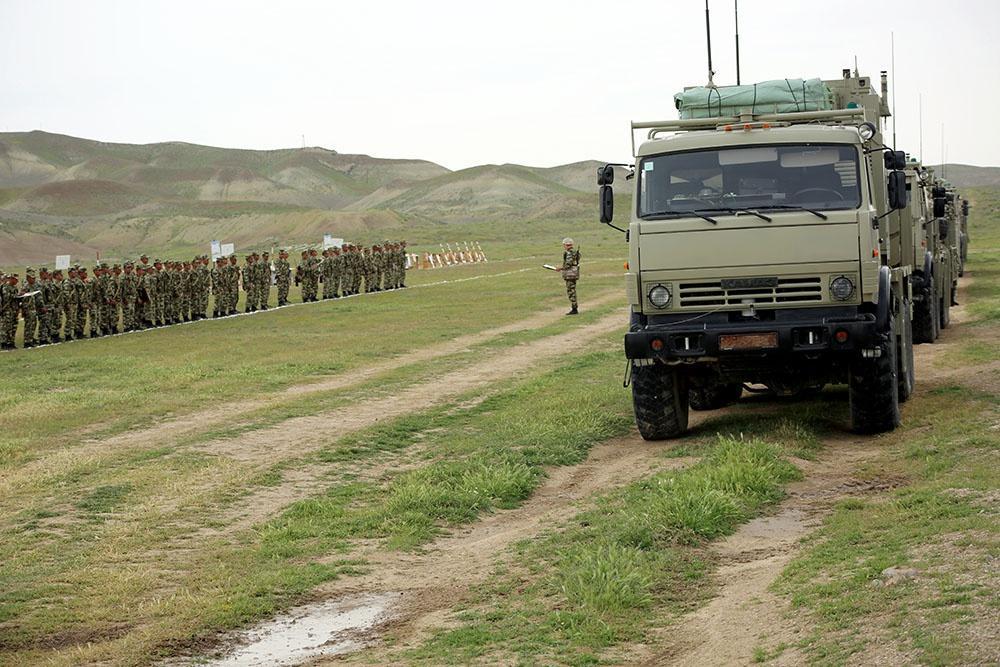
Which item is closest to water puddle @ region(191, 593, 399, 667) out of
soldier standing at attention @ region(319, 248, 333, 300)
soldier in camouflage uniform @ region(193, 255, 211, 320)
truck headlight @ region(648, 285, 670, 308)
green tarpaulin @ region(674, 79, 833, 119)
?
truck headlight @ region(648, 285, 670, 308)

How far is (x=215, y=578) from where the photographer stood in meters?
9.00

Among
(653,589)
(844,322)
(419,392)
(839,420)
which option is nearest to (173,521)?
(653,589)

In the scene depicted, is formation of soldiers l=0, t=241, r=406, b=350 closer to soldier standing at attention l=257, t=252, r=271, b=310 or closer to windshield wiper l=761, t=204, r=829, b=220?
soldier standing at attention l=257, t=252, r=271, b=310

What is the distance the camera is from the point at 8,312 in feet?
88.1

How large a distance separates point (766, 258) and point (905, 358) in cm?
307

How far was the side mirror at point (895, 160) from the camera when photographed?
12344mm

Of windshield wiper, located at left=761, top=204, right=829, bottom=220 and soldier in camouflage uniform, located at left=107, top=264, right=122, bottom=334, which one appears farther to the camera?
soldier in camouflage uniform, located at left=107, top=264, right=122, bottom=334

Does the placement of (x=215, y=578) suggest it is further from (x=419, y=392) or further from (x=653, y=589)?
(x=419, y=392)

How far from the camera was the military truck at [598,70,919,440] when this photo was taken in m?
11.7

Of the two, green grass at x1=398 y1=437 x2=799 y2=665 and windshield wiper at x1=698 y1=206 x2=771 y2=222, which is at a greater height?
windshield wiper at x1=698 y1=206 x2=771 y2=222

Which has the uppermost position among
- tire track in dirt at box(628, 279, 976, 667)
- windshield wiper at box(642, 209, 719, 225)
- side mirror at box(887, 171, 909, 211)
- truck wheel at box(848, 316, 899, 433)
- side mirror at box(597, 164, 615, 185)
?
side mirror at box(597, 164, 615, 185)

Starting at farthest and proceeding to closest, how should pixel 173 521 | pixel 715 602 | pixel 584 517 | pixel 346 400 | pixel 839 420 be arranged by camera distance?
pixel 346 400 → pixel 839 420 → pixel 173 521 → pixel 584 517 → pixel 715 602

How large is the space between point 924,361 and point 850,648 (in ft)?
41.6

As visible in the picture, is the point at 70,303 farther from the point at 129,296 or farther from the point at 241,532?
the point at 241,532
